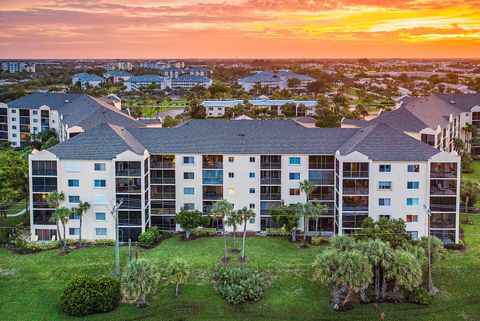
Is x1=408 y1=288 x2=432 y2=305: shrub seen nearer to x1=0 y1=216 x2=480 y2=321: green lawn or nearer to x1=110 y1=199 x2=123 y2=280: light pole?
x1=0 y1=216 x2=480 y2=321: green lawn

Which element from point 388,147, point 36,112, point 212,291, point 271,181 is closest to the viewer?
point 212,291

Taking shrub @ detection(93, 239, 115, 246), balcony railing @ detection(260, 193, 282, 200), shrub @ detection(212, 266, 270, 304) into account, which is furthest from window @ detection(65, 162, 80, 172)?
shrub @ detection(212, 266, 270, 304)

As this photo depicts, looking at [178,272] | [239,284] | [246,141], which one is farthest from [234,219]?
[246,141]

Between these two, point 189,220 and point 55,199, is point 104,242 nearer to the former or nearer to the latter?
point 55,199

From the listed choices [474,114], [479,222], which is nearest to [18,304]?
[479,222]

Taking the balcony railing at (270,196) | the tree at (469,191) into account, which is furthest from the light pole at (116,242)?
the tree at (469,191)

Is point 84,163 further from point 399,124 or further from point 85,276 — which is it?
point 399,124
